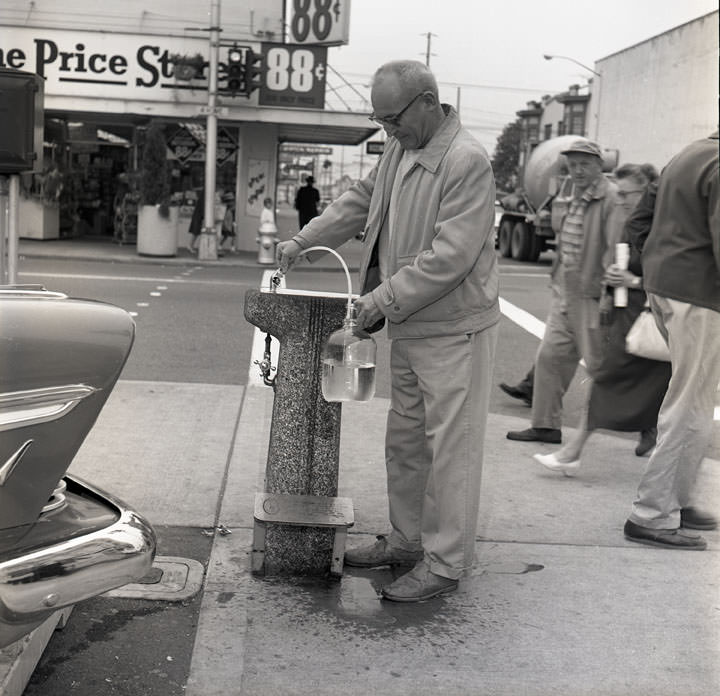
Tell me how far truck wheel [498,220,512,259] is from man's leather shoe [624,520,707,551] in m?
22.7

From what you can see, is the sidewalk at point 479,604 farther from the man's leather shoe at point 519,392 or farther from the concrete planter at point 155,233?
the concrete planter at point 155,233

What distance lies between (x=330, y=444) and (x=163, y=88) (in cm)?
1793

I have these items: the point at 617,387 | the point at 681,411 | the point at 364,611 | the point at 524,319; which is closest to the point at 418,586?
the point at 364,611

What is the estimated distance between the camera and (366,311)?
12.2 ft

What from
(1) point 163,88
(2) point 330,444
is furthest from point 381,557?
(1) point 163,88

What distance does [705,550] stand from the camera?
451cm

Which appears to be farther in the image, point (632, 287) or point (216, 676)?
point (632, 287)

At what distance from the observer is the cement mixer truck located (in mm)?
21781

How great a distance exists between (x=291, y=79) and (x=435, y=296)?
59.4 ft

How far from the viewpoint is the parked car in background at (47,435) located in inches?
91.7

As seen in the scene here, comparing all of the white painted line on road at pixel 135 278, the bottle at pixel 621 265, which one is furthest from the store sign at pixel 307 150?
the bottle at pixel 621 265

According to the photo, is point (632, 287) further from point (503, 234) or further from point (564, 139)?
point (503, 234)

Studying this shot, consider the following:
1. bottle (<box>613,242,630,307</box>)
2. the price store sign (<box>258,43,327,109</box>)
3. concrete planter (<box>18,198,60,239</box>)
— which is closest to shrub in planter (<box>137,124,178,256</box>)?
the price store sign (<box>258,43,327,109</box>)

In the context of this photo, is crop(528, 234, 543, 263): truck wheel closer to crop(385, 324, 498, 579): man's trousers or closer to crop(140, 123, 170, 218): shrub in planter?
crop(140, 123, 170, 218): shrub in planter
